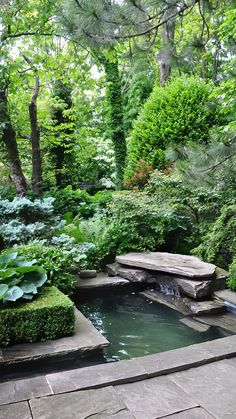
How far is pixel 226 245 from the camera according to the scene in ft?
15.6

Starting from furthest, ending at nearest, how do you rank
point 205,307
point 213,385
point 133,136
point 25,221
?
point 133,136 → point 25,221 → point 205,307 → point 213,385

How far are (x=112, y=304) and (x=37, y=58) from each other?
4140 millimetres

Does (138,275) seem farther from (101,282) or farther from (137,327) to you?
A: (137,327)

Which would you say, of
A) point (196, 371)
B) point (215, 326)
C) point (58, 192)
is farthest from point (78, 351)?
point (58, 192)

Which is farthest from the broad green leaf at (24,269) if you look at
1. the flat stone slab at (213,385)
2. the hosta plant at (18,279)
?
the flat stone slab at (213,385)

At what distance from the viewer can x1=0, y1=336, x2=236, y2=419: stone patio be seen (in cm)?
201

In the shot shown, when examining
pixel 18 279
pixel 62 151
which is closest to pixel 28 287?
pixel 18 279

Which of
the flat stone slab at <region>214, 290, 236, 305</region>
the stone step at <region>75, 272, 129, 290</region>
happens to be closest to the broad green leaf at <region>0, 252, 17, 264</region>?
the stone step at <region>75, 272, 129, 290</region>

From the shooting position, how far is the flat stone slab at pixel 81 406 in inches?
78.1

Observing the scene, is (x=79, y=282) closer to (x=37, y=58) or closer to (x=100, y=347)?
(x=100, y=347)

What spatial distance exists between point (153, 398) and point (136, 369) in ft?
1.07

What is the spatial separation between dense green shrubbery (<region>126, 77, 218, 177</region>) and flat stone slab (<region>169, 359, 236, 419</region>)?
4.59 metres

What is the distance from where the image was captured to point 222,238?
14.9 ft

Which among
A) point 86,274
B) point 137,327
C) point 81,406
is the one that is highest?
point 86,274
